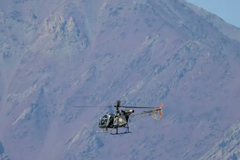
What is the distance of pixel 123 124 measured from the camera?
199 metres

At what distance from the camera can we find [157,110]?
199875 millimetres

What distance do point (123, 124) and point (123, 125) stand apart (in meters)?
0.19

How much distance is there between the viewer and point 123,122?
200m

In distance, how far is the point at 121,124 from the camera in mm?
199875

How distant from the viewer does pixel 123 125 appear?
199m

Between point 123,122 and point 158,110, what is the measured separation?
708 centimetres

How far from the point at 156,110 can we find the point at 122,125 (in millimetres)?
7111

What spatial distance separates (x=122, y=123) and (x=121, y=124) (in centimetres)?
37

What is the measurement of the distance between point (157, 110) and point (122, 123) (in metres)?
7.15

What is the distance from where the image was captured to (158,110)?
655ft

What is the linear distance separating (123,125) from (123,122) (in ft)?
2.73

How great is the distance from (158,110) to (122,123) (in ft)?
24.0

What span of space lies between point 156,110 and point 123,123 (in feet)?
22.3

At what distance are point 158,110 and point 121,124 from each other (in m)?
7.58
